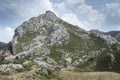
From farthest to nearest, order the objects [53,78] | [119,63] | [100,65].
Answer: [100,65] < [119,63] < [53,78]

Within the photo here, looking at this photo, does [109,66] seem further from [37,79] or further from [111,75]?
[37,79]

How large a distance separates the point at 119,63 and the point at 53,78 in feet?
149

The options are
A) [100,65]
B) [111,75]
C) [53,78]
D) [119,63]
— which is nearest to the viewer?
[111,75]

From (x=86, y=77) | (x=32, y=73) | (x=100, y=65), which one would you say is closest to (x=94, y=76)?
(x=86, y=77)

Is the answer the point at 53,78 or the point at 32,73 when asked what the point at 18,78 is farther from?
the point at 53,78

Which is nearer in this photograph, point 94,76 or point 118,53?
point 94,76

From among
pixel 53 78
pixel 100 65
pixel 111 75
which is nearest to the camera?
pixel 111 75

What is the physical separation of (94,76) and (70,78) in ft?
36.6

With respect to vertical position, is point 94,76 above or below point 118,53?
below

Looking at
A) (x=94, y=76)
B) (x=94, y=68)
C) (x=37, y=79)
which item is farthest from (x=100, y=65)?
(x=37, y=79)

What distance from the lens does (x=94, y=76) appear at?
11388cm

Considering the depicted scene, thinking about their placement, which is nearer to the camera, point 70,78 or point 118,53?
point 70,78

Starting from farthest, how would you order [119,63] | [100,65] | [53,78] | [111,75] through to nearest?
[100,65] → [119,63] → [53,78] → [111,75]

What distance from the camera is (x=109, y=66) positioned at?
146000 millimetres
